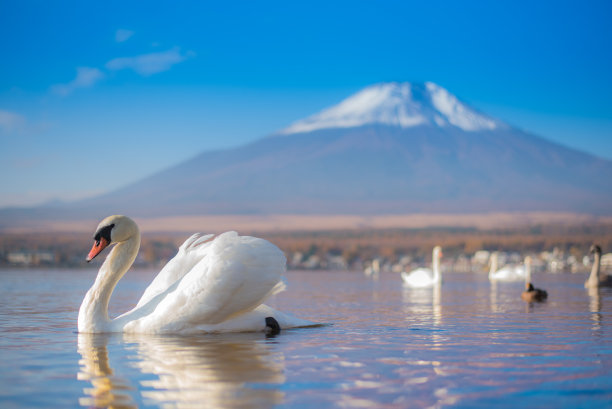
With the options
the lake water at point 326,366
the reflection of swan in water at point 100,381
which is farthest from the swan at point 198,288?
the reflection of swan in water at point 100,381

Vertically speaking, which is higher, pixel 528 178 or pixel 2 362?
pixel 528 178

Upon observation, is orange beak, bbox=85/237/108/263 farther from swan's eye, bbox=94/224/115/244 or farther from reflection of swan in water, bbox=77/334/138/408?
reflection of swan in water, bbox=77/334/138/408

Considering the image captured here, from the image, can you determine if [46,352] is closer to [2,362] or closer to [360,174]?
[2,362]

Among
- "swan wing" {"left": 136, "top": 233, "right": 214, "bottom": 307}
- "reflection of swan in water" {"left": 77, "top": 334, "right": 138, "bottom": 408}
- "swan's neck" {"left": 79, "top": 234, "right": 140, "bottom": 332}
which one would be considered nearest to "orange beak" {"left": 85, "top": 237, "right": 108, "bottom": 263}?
"swan's neck" {"left": 79, "top": 234, "right": 140, "bottom": 332}

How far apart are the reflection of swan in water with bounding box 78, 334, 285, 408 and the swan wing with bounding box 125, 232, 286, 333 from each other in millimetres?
242

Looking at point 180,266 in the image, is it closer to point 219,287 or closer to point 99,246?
point 99,246

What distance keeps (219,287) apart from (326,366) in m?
2.75

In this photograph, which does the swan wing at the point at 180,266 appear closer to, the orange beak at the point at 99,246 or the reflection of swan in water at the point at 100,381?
the orange beak at the point at 99,246

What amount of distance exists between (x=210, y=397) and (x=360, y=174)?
176 metres

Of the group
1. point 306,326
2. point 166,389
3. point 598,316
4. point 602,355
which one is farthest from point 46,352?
point 598,316

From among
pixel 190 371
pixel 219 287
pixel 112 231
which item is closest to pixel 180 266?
pixel 112 231

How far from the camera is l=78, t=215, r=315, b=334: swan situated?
10.7 m

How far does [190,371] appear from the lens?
25.7ft

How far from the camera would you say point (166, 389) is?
6.91 meters
